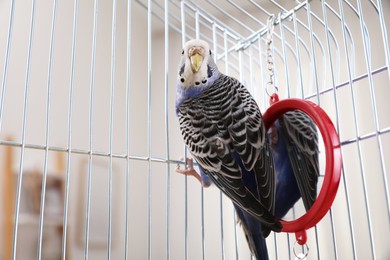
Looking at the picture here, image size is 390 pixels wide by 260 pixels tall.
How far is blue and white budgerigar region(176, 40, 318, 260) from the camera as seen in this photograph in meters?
0.56

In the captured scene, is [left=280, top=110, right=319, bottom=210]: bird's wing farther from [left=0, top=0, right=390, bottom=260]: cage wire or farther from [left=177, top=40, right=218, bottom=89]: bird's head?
[left=0, top=0, right=390, bottom=260]: cage wire

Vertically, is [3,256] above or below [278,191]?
below

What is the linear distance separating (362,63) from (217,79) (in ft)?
2.91

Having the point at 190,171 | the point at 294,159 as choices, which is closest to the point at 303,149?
the point at 294,159

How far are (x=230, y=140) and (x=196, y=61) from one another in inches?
5.8

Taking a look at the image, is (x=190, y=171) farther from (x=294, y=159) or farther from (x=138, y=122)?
(x=138, y=122)

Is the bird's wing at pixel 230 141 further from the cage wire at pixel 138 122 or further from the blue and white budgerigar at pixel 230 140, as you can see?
the cage wire at pixel 138 122

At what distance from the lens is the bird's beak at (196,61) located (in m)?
0.64

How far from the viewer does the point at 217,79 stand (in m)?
0.69

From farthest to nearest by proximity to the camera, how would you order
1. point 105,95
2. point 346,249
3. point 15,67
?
point 105,95, point 15,67, point 346,249

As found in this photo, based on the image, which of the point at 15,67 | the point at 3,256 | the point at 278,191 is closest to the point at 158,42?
the point at 15,67

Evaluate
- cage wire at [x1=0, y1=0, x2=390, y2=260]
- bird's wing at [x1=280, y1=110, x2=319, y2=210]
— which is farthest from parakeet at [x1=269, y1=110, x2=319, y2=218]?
cage wire at [x1=0, y1=0, x2=390, y2=260]

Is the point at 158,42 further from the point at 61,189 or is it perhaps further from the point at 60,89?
the point at 61,189

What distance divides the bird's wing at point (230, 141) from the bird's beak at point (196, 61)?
5cm
